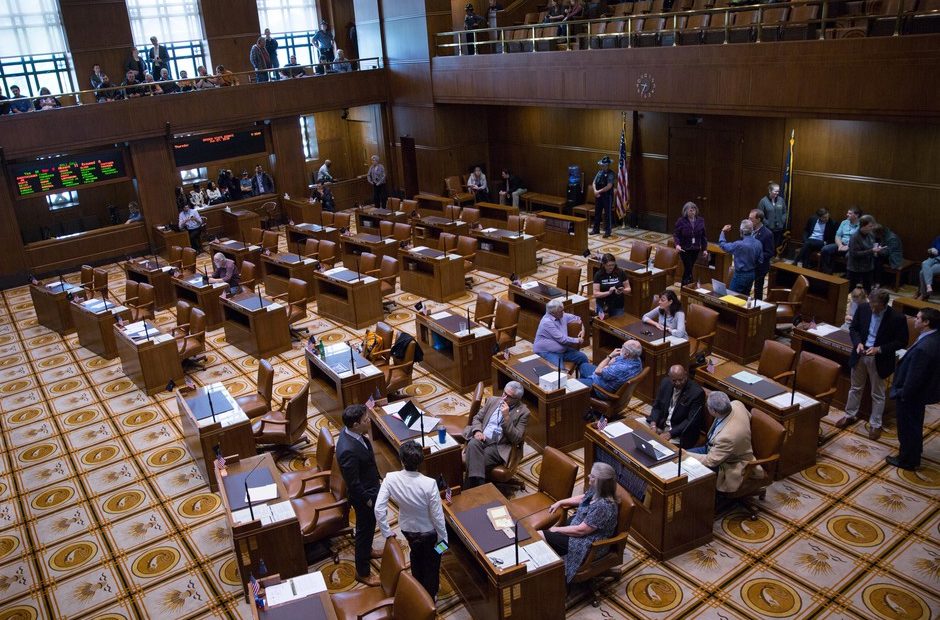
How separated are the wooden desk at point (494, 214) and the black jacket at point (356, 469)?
10016 mm

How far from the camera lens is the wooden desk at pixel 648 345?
26.5ft

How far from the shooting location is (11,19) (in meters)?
15.8

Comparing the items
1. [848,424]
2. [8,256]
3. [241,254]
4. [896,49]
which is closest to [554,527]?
[848,424]

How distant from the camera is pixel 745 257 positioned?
9383 mm

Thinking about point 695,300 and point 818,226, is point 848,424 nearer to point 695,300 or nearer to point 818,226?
point 695,300

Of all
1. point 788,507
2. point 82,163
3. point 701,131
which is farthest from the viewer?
point 82,163

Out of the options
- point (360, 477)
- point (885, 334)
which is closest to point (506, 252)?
point (885, 334)

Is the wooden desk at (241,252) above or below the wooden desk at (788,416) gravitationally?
above

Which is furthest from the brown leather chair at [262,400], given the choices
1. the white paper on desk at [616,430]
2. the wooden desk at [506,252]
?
the wooden desk at [506,252]

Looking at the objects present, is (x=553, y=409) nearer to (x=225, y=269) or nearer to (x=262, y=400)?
(x=262, y=400)

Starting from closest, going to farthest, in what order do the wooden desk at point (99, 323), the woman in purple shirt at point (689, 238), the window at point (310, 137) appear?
the woman in purple shirt at point (689, 238), the wooden desk at point (99, 323), the window at point (310, 137)

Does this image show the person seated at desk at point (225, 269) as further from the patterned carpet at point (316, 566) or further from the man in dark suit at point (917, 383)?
the man in dark suit at point (917, 383)

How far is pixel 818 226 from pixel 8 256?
1497 cm

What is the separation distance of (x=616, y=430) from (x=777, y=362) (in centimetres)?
223
